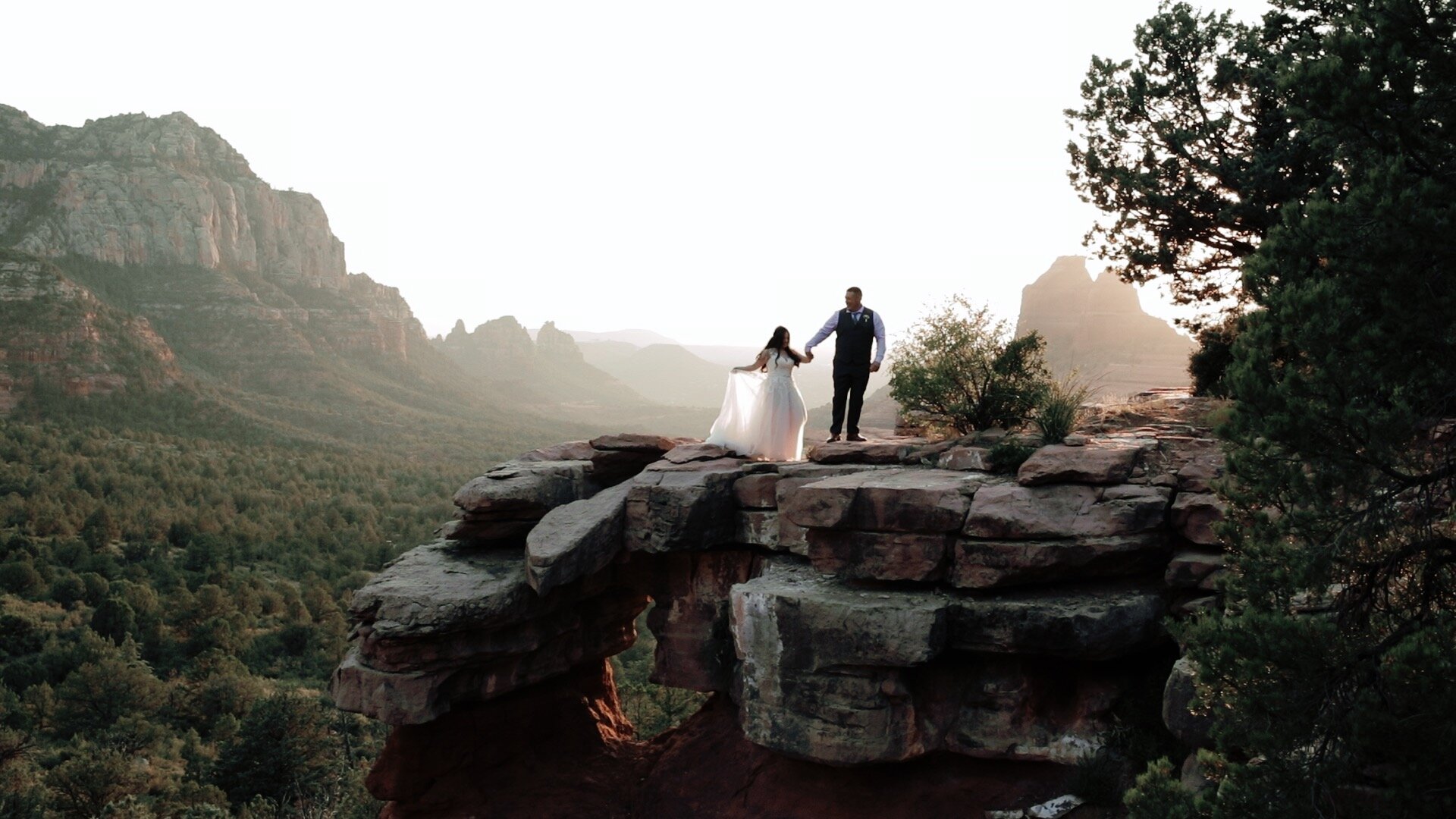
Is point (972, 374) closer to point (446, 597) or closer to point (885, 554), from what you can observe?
point (885, 554)

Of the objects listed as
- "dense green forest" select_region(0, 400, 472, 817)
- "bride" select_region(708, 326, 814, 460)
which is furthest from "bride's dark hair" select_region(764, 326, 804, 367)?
"dense green forest" select_region(0, 400, 472, 817)

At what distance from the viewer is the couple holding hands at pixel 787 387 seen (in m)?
13.9

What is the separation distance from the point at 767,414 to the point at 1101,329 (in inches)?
2570

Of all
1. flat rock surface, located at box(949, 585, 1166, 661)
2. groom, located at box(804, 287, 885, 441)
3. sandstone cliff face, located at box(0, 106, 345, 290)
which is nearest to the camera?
flat rock surface, located at box(949, 585, 1166, 661)

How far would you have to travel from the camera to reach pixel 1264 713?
6090 mm

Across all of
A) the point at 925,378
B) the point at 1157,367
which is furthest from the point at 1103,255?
the point at 1157,367

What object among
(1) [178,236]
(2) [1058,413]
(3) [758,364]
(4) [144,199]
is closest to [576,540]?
(3) [758,364]

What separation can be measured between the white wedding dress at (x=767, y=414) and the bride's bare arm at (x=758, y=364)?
0.05 metres

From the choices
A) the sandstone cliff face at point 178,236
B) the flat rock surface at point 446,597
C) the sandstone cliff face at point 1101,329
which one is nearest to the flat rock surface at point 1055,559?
the flat rock surface at point 446,597

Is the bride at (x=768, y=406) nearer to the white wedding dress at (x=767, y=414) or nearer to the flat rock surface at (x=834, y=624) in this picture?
the white wedding dress at (x=767, y=414)

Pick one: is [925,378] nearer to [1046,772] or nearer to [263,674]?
[1046,772]

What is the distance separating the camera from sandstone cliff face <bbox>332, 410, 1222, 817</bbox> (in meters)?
10.3

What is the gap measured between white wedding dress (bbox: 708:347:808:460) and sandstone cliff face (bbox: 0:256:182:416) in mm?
52673

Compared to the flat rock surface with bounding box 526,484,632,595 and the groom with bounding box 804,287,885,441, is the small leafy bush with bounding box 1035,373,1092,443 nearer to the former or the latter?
the groom with bounding box 804,287,885,441
